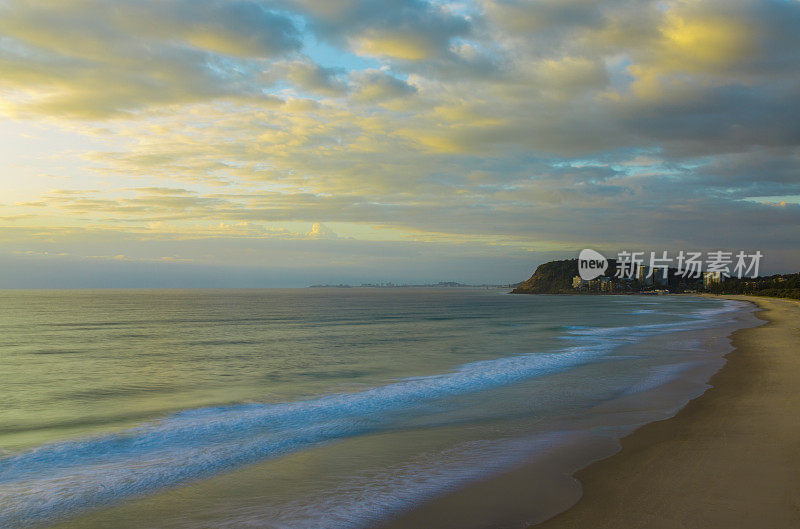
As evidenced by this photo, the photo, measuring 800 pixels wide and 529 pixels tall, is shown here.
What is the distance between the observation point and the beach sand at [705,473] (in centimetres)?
661

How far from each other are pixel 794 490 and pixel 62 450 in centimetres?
1414

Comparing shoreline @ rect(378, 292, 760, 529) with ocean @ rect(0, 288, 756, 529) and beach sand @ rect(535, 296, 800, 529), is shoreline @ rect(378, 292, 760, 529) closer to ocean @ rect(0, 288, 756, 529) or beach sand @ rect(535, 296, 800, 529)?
ocean @ rect(0, 288, 756, 529)

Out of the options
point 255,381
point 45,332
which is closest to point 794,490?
point 255,381

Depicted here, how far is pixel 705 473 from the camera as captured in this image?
8.29 meters

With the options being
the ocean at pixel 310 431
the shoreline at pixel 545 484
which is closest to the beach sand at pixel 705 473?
Result: the shoreline at pixel 545 484

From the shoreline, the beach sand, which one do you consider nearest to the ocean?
the shoreline

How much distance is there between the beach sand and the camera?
6605 mm

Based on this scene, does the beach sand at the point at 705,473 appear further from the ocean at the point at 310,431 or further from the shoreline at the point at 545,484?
the ocean at the point at 310,431

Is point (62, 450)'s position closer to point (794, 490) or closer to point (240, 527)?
point (240, 527)

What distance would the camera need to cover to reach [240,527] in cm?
689

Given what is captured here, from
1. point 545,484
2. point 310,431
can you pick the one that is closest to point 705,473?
point 545,484

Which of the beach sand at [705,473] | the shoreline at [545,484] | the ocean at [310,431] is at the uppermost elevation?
the beach sand at [705,473]

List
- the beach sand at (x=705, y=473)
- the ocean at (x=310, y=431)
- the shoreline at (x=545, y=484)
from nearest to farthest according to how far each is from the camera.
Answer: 1. the beach sand at (x=705, y=473)
2. the shoreline at (x=545, y=484)
3. the ocean at (x=310, y=431)

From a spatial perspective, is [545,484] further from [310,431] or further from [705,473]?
[310,431]
